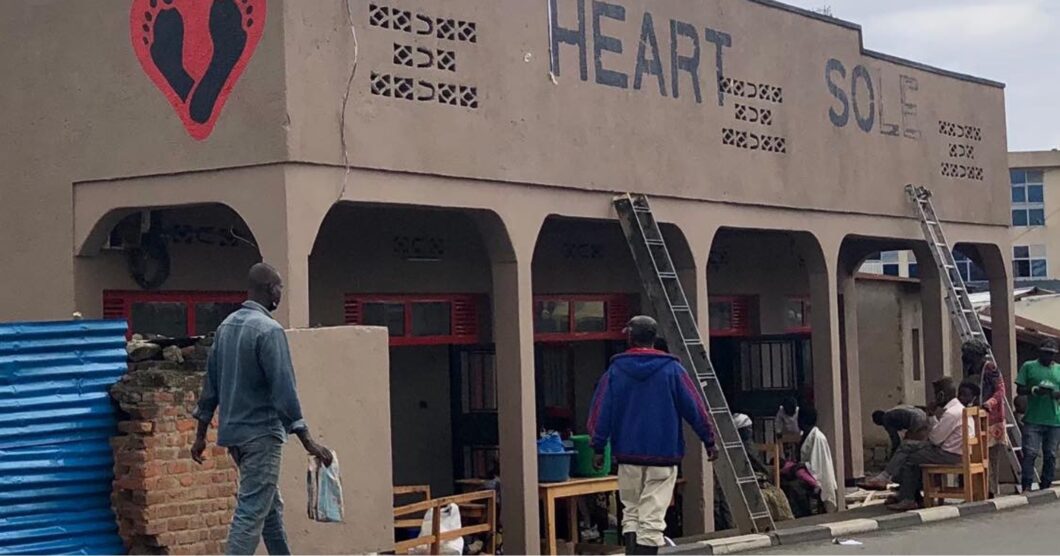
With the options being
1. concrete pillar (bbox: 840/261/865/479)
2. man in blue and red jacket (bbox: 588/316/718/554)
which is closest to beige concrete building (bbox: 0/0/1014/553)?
concrete pillar (bbox: 840/261/865/479)

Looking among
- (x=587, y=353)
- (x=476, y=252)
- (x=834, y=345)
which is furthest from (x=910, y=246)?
(x=476, y=252)

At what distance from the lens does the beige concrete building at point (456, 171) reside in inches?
470

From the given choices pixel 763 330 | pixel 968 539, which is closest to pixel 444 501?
pixel 968 539

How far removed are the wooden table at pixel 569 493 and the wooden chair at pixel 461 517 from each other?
512 millimetres

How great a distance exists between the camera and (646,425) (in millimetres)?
10414

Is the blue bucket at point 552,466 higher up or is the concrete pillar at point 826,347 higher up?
the concrete pillar at point 826,347

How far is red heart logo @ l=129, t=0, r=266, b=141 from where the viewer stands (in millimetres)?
11828

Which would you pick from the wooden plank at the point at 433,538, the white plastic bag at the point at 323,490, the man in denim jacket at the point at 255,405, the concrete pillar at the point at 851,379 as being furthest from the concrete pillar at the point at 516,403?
the concrete pillar at the point at 851,379

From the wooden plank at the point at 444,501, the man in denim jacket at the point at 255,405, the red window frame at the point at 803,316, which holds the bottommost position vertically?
the wooden plank at the point at 444,501

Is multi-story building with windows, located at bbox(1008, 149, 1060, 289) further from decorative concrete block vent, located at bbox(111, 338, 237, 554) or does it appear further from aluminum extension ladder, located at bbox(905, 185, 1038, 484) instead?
decorative concrete block vent, located at bbox(111, 338, 237, 554)

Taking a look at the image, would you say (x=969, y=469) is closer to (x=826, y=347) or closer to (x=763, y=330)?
(x=826, y=347)

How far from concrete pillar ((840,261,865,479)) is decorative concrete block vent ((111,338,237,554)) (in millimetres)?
13029

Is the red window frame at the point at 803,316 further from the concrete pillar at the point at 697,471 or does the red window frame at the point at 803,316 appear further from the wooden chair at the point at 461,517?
the wooden chair at the point at 461,517

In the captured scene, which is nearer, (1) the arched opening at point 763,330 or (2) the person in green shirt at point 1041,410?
(2) the person in green shirt at point 1041,410
